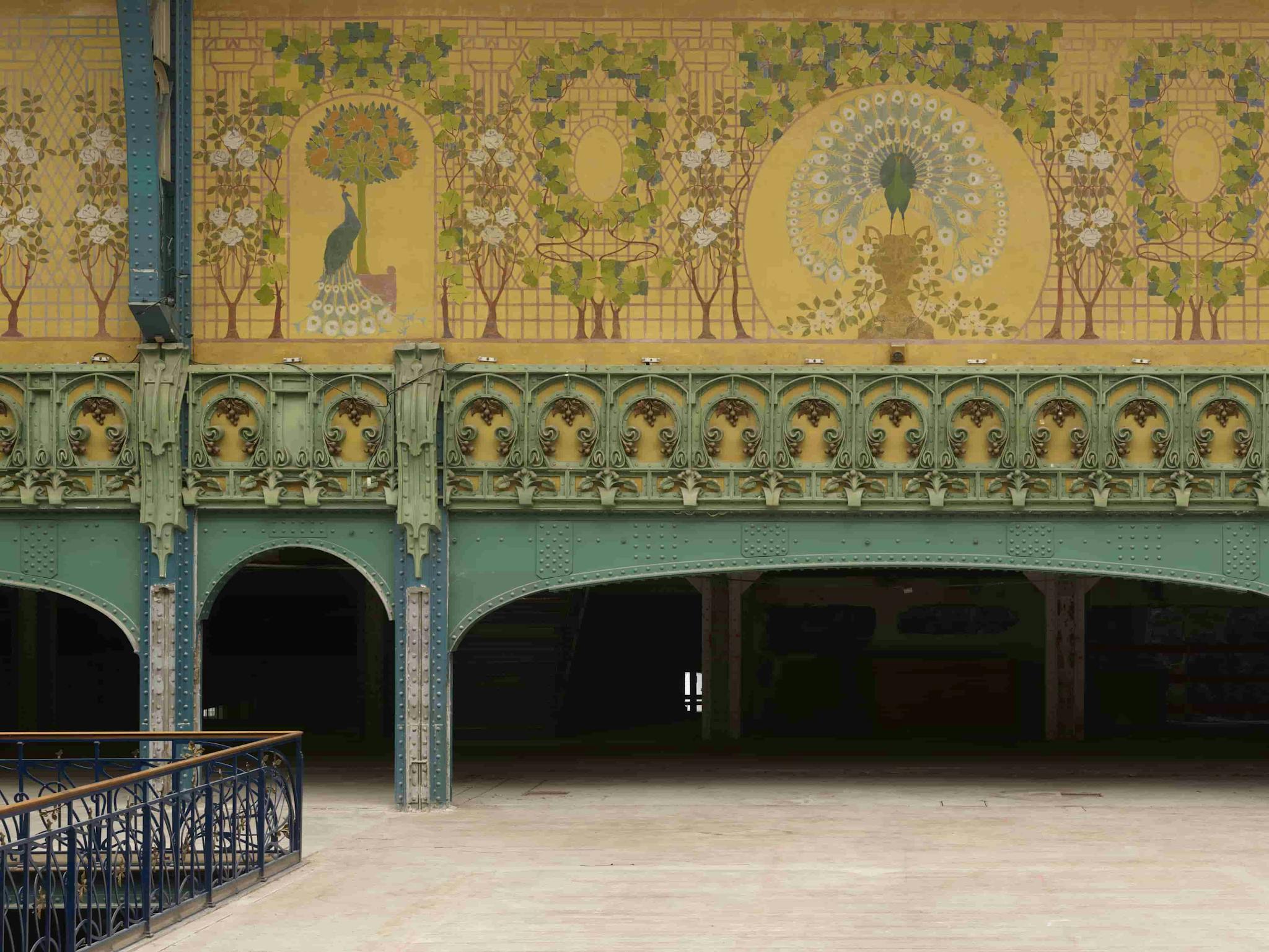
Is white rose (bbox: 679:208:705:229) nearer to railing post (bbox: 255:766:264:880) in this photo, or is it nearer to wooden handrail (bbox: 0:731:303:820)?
wooden handrail (bbox: 0:731:303:820)

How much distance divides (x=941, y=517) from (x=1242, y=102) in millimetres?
5204

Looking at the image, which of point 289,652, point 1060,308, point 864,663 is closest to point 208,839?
point 1060,308

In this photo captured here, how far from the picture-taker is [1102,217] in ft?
54.7

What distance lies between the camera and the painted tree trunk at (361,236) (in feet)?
55.2

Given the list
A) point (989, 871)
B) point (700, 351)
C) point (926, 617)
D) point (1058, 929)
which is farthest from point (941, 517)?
point (926, 617)

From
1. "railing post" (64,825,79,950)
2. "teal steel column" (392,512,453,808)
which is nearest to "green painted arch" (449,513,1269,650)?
"teal steel column" (392,512,453,808)

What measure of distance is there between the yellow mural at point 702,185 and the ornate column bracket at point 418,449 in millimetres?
587

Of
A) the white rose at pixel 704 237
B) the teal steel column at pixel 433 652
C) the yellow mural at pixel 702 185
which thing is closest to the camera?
the teal steel column at pixel 433 652

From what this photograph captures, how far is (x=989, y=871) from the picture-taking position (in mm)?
12461

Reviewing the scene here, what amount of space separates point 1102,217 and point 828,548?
4.37 meters

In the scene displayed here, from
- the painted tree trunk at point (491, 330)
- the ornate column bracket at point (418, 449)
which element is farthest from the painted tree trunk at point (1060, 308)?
the ornate column bracket at point (418, 449)

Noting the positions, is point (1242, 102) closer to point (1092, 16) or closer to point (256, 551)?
point (1092, 16)

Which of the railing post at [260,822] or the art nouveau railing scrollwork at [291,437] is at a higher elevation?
the art nouveau railing scrollwork at [291,437]

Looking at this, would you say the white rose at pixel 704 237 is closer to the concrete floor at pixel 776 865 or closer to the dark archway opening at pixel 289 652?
the concrete floor at pixel 776 865
